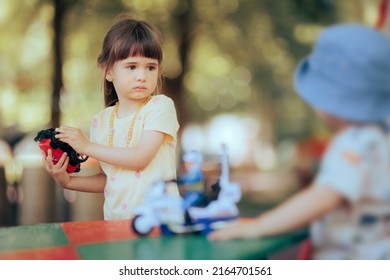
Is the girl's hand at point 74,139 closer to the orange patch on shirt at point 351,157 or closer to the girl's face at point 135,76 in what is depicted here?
the girl's face at point 135,76

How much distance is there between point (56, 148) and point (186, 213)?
0.38 meters

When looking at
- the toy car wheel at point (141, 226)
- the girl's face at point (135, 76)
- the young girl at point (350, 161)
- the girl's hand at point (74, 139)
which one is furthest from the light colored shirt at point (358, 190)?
the girl's hand at point (74, 139)

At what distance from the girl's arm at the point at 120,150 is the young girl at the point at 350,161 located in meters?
0.28

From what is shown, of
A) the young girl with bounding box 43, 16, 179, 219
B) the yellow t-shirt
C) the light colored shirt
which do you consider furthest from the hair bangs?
the light colored shirt

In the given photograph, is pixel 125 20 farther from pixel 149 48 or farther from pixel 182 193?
pixel 182 193

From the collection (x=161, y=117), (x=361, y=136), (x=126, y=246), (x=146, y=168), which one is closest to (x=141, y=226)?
(x=126, y=246)

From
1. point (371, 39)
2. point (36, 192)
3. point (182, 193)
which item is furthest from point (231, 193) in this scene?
point (36, 192)

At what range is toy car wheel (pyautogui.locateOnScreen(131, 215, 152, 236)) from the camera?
1448mm

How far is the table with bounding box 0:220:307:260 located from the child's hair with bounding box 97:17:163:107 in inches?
13.7

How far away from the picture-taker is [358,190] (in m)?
1.30

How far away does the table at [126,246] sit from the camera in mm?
1356

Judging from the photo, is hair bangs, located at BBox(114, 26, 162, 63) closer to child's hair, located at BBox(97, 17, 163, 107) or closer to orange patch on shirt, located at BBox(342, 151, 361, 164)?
child's hair, located at BBox(97, 17, 163, 107)

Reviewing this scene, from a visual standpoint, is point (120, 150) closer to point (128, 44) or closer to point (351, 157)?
point (128, 44)

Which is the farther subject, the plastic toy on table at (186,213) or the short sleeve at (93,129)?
the short sleeve at (93,129)
